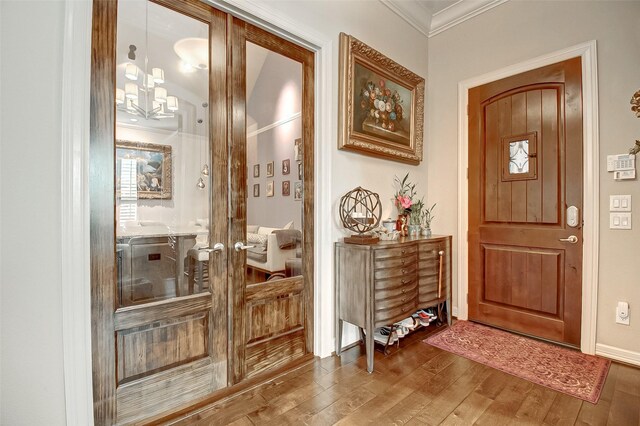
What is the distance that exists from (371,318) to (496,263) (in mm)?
1577

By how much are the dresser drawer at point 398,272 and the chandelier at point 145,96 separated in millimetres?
1642

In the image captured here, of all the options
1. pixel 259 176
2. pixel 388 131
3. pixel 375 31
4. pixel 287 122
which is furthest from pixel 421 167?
pixel 259 176

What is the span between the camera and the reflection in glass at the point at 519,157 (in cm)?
266

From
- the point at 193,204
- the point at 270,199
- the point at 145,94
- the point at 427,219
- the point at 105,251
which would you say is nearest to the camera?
the point at 105,251

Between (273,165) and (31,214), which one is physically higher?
(273,165)

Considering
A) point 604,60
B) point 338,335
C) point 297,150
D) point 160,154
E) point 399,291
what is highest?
point 604,60

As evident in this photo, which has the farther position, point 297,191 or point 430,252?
point 430,252

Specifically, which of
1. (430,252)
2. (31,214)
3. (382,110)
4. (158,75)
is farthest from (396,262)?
(31,214)

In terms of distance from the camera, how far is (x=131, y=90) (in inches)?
60.0

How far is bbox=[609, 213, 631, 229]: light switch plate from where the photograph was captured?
2.18m

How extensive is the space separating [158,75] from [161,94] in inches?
3.8

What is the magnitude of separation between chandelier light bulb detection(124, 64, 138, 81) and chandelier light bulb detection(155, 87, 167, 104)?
0.36 feet

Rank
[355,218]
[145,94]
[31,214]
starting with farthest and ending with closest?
[355,218]
[145,94]
[31,214]

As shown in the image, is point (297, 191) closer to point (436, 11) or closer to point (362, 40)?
point (362, 40)
